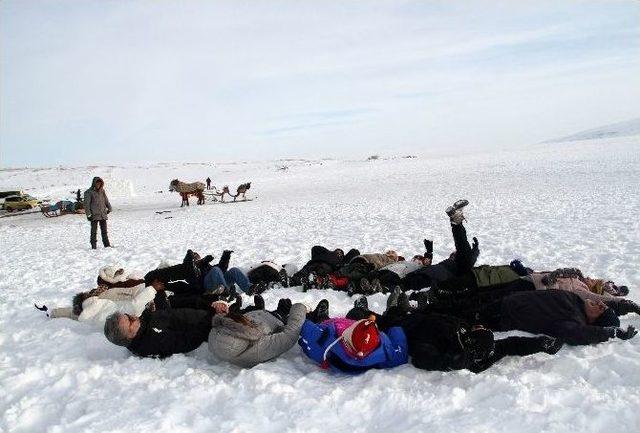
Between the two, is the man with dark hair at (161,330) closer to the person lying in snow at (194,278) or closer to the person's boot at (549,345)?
the person lying in snow at (194,278)

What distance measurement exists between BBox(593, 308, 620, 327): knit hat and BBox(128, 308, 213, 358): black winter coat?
412 centimetres

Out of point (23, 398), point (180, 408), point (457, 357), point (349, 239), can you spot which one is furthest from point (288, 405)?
point (349, 239)

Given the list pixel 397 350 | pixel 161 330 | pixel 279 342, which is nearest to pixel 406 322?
pixel 397 350

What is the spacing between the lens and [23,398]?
167 inches

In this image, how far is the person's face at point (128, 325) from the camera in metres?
4.75

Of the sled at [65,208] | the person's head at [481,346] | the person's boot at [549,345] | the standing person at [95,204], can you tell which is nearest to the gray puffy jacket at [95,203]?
the standing person at [95,204]

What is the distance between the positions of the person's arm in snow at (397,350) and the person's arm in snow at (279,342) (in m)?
1.01

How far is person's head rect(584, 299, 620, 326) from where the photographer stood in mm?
4648

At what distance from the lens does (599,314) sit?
467 cm

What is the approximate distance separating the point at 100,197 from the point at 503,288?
34.2 ft

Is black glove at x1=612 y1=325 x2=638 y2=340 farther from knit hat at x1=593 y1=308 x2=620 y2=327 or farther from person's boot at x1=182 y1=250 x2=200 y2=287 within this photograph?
person's boot at x1=182 y1=250 x2=200 y2=287

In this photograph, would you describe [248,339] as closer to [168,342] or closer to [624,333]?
[168,342]

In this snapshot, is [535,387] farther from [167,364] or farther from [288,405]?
[167,364]

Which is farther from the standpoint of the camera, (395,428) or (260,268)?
(260,268)
